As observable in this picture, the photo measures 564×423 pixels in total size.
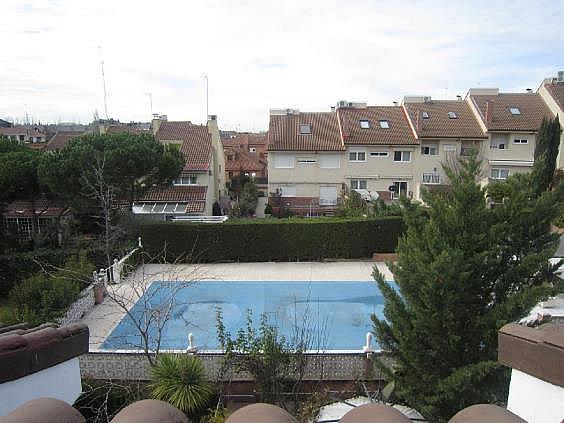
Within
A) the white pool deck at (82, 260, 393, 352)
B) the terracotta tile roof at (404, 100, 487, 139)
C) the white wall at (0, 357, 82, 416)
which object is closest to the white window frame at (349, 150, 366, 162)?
the terracotta tile roof at (404, 100, 487, 139)

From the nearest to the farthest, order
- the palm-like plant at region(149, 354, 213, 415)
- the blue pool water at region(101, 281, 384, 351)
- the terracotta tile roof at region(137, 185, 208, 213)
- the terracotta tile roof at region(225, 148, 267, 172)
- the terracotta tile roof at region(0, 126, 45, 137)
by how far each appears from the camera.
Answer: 1. the palm-like plant at region(149, 354, 213, 415)
2. the blue pool water at region(101, 281, 384, 351)
3. the terracotta tile roof at region(137, 185, 208, 213)
4. the terracotta tile roof at region(225, 148, 267, 172)
5. the terracotta tile roof at region(0, 126, 45, 137)

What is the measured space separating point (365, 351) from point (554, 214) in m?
5.57

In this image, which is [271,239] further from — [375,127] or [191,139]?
[375,127]

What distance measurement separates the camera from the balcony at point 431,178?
35.2 m

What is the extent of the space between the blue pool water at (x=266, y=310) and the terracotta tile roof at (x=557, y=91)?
28.4 m

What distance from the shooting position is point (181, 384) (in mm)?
8578

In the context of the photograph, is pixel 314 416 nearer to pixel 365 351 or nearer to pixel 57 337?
pixel 365 351

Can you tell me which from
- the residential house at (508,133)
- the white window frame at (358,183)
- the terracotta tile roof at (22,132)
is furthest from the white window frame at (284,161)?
the terracotta tile roof at (22,132)

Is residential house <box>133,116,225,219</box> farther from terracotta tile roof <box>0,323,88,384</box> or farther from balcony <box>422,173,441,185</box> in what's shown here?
terracotta tile roof <box>0,323,88,384</box>

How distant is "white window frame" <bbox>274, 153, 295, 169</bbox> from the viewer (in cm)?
3559

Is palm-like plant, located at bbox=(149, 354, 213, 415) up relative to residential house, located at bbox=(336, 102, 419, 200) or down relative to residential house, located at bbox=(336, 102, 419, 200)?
down

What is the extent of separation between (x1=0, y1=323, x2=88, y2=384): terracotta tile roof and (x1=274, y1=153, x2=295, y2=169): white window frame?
105ft

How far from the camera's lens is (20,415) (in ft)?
7.24

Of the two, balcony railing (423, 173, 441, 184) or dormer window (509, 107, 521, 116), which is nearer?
balcony railing (423, 173, 441, 184)
